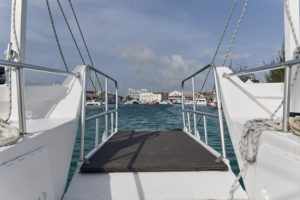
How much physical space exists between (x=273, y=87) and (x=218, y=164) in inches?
49.6

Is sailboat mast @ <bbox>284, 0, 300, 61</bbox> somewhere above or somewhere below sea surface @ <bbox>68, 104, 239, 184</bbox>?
above

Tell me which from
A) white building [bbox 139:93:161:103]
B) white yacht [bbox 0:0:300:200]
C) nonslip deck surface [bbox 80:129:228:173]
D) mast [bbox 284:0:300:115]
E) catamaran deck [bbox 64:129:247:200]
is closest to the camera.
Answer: white yacht [bbox 0:0:300:200]

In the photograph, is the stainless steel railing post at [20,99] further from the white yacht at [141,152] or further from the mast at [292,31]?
the mast at [292,31]

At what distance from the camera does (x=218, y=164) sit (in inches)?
77.6

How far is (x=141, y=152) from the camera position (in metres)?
2.43

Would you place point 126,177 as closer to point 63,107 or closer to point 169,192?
point 169,192

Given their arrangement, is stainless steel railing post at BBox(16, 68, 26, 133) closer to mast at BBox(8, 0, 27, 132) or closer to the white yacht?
the white yacht

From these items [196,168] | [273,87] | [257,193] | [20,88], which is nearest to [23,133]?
[20,88]

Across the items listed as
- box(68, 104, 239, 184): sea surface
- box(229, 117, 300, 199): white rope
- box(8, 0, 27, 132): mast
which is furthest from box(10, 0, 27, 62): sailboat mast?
box(229, 117, 300, 199): white rope

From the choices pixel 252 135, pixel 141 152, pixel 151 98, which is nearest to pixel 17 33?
pixel 141 152

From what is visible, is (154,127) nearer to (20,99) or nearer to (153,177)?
(153,177)

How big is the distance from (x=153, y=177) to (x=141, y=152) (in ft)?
1.93

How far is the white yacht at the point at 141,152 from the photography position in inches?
46.5

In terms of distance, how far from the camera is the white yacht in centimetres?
118
